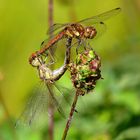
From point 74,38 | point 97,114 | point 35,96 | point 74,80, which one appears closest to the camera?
point 74,80

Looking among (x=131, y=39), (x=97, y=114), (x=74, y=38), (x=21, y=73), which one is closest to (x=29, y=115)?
(x=74, y=38)

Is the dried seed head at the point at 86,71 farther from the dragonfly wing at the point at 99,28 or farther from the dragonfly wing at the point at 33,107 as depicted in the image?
the dragonfly wing at the point at 33,107

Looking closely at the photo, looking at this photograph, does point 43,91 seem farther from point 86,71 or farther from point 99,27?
point 86,71

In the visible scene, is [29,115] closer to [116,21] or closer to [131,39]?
[131,39]

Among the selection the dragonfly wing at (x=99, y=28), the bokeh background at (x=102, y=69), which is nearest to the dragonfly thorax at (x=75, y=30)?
the dragonfly wing at (x=99, y=28)

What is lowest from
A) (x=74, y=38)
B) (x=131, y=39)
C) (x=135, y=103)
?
(x=135, y=103)

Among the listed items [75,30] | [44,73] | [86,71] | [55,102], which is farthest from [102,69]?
[86,71]

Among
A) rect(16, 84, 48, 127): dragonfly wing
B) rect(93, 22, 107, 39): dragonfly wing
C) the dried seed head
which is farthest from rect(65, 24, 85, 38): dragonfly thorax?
rect(16, 84, 48, 127): dragonfly wing

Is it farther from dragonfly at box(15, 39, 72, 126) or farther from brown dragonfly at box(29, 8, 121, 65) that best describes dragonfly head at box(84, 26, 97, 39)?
dragonfly at box(15, 39, 72, 126)
